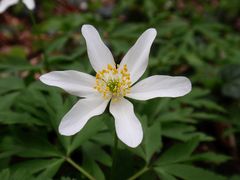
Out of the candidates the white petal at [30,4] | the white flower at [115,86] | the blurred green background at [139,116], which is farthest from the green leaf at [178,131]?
the white petal at [30,4]

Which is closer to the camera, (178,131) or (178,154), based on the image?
(178,154)

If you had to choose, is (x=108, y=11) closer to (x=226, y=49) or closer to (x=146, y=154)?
(x=226, y=49)

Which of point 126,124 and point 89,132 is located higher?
point 126,124

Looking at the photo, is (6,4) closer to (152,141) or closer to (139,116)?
(139,116)

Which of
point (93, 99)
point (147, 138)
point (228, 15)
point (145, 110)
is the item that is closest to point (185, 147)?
point (147, 138)

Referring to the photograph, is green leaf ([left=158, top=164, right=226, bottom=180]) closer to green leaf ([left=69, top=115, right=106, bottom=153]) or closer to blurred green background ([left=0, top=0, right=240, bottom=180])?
blurred green background ([left=0, top=0, right=240, bottom=180])

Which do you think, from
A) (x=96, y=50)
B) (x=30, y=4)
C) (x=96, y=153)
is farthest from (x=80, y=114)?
(x=30, y=4)
